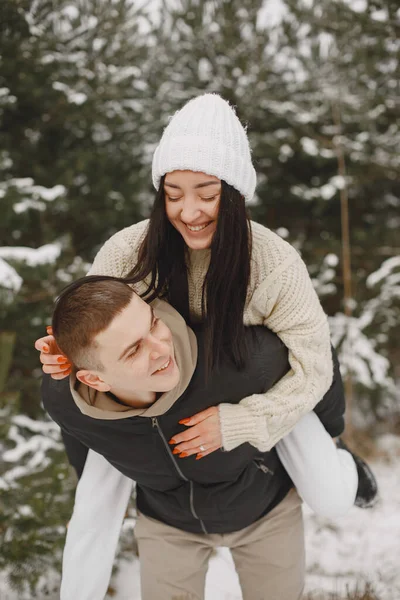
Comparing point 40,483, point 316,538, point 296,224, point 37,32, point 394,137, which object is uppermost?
point 37,32

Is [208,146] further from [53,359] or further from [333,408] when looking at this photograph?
[333,408]

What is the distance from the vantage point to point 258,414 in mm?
1770

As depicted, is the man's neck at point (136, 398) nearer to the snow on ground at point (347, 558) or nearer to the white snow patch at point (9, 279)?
the white snow patch at point (9, 279)

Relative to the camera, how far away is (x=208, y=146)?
5.68ft

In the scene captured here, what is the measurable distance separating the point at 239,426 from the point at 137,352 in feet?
1.43

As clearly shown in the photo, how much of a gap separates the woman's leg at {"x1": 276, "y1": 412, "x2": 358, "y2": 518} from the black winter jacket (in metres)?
0.09

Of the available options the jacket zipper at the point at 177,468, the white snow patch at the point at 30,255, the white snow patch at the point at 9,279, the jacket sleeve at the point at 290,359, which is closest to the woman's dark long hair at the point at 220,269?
the jacket sleeve at the point at 290,359

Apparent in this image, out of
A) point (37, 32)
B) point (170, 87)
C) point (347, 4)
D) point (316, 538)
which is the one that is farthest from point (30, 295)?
point (347, 4)

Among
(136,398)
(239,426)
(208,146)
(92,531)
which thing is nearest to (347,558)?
(92,531)

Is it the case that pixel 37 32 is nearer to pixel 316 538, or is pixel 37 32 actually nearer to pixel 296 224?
pixel 296 224

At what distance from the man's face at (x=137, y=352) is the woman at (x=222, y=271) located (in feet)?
0.63

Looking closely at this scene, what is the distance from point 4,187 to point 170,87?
1.89 m

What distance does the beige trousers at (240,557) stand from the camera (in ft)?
6.56

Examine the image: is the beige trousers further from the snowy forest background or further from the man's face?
the snowy forest background
